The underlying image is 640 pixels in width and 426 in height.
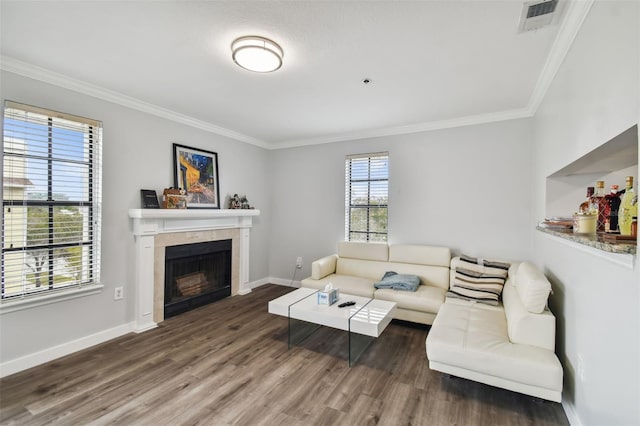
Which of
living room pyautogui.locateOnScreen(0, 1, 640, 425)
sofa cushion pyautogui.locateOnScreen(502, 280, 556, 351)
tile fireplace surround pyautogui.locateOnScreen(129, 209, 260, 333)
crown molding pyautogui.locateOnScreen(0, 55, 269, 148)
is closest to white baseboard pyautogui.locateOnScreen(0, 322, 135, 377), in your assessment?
living room pyautogui.locateOnScreen(0, 1, 640, 425)

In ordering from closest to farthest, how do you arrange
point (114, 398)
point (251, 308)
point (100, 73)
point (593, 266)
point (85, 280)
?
1. point (593, 266)
2. point (114, 398)
3. point (100, 73)
4. point (85, 280)
5. point (251, 308)

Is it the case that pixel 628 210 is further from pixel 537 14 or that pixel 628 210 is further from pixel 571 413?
pixel 571 413

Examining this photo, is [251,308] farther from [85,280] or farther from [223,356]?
[85,280]

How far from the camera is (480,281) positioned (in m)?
3.13

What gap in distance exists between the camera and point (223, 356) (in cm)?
269

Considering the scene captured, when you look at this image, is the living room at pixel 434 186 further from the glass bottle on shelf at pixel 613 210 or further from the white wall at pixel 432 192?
the glass bottle on shelf at pixel 613 210

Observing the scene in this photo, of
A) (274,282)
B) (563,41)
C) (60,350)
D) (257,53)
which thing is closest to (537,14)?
(563,41)

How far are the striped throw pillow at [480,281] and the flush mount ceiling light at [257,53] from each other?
2.94m

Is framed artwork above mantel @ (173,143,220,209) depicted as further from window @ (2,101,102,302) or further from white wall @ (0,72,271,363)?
window @ (2,101,102,302)

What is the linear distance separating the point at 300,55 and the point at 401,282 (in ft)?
8.77

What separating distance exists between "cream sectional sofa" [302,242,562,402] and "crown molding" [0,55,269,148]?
2785 mm

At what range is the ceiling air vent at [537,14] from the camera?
1645mm

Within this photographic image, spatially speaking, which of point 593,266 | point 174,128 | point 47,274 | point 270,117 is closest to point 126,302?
point 47,274

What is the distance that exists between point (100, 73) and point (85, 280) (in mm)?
2022
